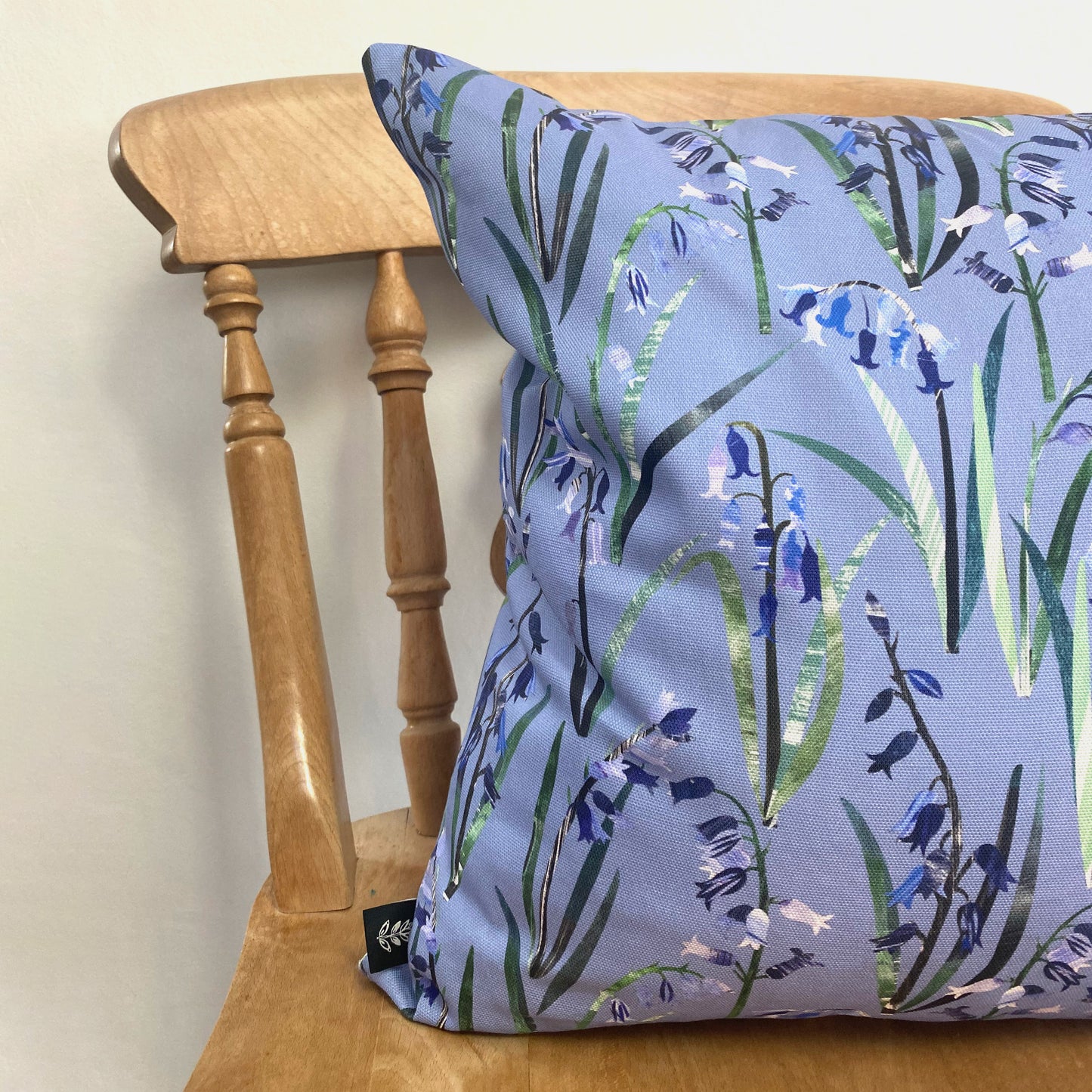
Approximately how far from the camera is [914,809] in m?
0.30

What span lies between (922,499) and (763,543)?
54 millimetres

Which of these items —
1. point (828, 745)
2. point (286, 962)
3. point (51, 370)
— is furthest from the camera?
point (51, 370)

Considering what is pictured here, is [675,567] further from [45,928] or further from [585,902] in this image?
[45,928]

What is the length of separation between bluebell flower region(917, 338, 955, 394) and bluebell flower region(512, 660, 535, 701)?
18 cm

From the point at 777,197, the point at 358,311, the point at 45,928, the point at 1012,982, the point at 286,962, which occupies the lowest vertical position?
the point at 45,928

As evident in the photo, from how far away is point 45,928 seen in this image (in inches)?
27.9

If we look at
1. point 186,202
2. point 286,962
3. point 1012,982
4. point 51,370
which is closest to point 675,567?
point 1012,982

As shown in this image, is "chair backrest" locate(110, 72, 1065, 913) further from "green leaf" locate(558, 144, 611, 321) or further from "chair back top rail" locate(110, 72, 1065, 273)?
"green leaf" locate(558, 144, 611, 321)

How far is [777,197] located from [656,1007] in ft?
0.99

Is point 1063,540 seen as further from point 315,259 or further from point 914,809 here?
point 315,259

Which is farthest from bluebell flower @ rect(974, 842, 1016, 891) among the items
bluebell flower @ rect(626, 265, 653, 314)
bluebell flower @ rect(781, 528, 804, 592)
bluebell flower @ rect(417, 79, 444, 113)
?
bluebell flower @ rect(417, 79, 444, 113)

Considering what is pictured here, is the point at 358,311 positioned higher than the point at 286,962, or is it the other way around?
the point at 358,311

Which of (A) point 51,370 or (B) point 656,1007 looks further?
(A) point 51,370

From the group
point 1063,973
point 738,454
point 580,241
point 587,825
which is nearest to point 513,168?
point 580,241
